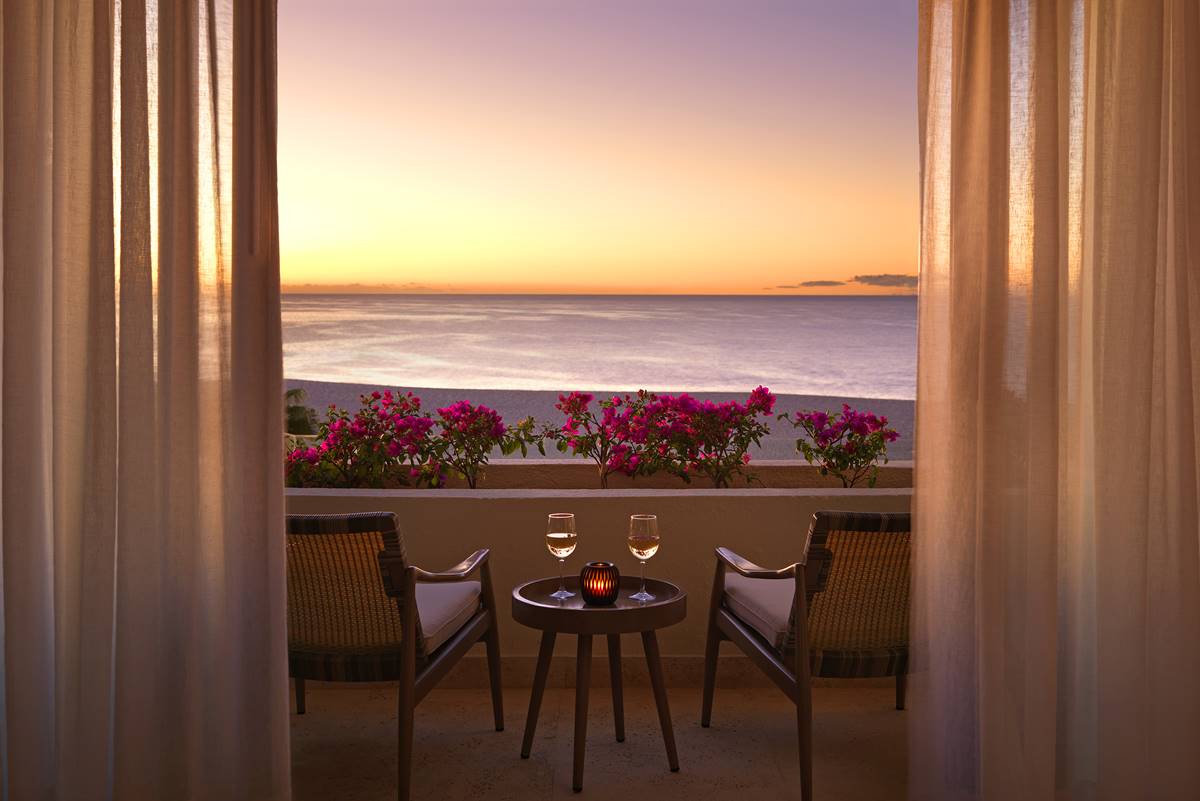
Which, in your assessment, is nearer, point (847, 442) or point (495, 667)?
point (495, 667)

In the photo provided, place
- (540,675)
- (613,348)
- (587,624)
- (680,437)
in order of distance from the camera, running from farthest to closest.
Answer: (613,348) < (680,437) < (540,675) < (587,624)

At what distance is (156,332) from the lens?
264 cm

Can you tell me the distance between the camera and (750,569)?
10.4ft

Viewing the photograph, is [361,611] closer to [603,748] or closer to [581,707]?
[581,707]

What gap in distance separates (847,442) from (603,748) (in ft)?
6.49

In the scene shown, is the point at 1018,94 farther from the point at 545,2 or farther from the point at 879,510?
the point at 545,2

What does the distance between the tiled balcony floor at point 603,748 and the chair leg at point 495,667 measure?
6 centimetres

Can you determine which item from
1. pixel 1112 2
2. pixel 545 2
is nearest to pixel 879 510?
pixel 1112 2

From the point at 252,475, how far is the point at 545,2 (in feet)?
34.0

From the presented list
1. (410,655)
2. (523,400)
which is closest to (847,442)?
(410,655)

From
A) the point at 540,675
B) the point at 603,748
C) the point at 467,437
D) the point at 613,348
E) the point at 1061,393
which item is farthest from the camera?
the point at 613,348

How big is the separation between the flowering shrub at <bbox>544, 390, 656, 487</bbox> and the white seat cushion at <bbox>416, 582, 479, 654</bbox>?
155cm

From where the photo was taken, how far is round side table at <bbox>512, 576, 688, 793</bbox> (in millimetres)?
3084

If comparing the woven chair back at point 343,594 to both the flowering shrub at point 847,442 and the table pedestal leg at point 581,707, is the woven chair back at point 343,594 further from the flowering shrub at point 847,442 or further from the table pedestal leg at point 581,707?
the flowering shrub at point 847,442
